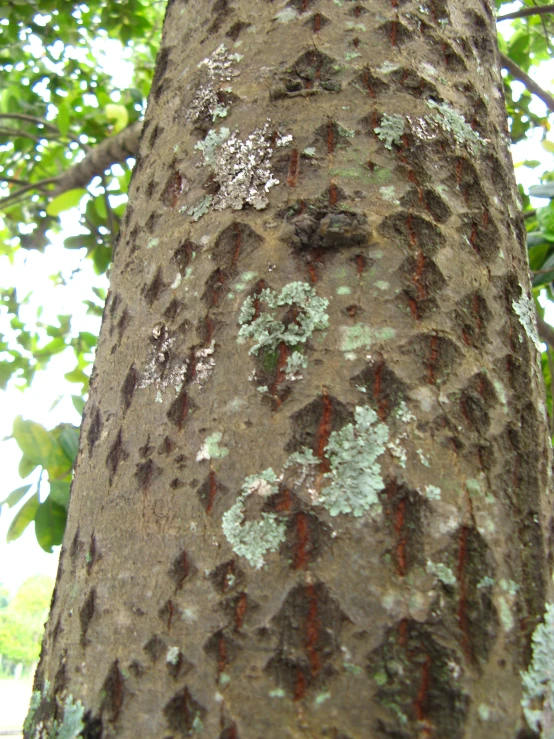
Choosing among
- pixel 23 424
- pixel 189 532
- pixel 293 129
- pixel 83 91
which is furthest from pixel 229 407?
pixel 83 91

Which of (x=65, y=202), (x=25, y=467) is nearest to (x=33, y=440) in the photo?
(x=25, y=467)

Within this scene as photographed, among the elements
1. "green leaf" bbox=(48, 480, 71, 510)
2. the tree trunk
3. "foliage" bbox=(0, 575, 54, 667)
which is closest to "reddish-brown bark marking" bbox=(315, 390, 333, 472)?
the tree trunk

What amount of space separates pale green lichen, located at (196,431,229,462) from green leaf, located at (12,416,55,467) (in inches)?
38.5

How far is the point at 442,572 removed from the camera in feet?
2.03

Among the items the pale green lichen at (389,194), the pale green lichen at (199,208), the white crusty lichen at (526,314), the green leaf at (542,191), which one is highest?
the green leaf at (542,191)

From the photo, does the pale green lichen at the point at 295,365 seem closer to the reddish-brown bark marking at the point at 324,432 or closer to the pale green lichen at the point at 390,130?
the reddish-brown bark marking at the point at 324,432

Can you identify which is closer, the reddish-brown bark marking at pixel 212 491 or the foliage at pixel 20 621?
the reddish-brown bark marking at pixel 212 491

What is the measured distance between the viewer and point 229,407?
72 cm

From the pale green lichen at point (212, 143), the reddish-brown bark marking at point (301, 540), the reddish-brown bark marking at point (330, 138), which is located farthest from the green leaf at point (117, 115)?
the reddish-brown bark marking at point (301, 540)

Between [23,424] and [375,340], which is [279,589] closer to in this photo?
[375,340]

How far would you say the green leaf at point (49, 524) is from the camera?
143 centimetres

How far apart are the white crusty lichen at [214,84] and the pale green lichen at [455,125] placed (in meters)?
0.30

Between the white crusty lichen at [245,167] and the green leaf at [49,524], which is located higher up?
the white crusty lichen at [245,167]

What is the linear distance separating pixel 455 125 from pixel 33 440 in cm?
121
